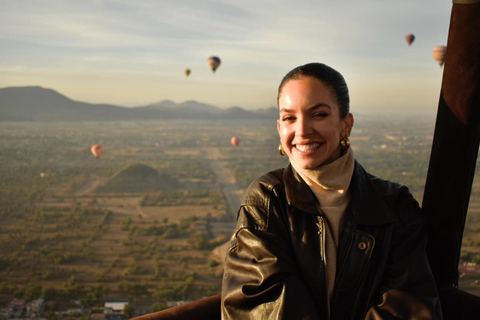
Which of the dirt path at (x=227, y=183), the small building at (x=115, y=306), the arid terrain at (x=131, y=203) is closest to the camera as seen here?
the small building at (x=115, y=306)

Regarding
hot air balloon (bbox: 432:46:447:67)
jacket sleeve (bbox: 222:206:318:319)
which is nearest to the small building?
hot air balloon (bbox: 432:46:447:67)

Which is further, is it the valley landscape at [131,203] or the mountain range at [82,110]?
the mountain range at [82,110]

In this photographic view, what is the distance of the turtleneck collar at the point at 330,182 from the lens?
0.98 metres

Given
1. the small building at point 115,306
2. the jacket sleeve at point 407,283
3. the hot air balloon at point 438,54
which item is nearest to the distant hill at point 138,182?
the small building at point 115,306

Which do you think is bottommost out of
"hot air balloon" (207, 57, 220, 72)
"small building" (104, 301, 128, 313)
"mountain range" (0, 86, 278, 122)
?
"small building" (104, 301, 128, 313)

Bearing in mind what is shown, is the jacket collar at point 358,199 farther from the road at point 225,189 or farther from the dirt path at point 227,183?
the dirt path at point 227,183

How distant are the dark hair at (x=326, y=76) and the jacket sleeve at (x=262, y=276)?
281 mm

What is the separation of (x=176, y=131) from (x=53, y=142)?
15669 millimetres

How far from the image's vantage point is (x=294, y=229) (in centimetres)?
95

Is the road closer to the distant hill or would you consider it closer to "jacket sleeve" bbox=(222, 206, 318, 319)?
the distant hill

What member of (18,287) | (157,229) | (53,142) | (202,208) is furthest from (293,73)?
(53,142)

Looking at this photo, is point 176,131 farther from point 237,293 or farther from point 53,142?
point 237,293

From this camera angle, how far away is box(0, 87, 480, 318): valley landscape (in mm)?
15586

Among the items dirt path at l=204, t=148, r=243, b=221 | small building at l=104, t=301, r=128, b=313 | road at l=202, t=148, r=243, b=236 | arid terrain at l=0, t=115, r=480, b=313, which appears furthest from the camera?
dirt path at l=204, t=148, r=243, b=221
